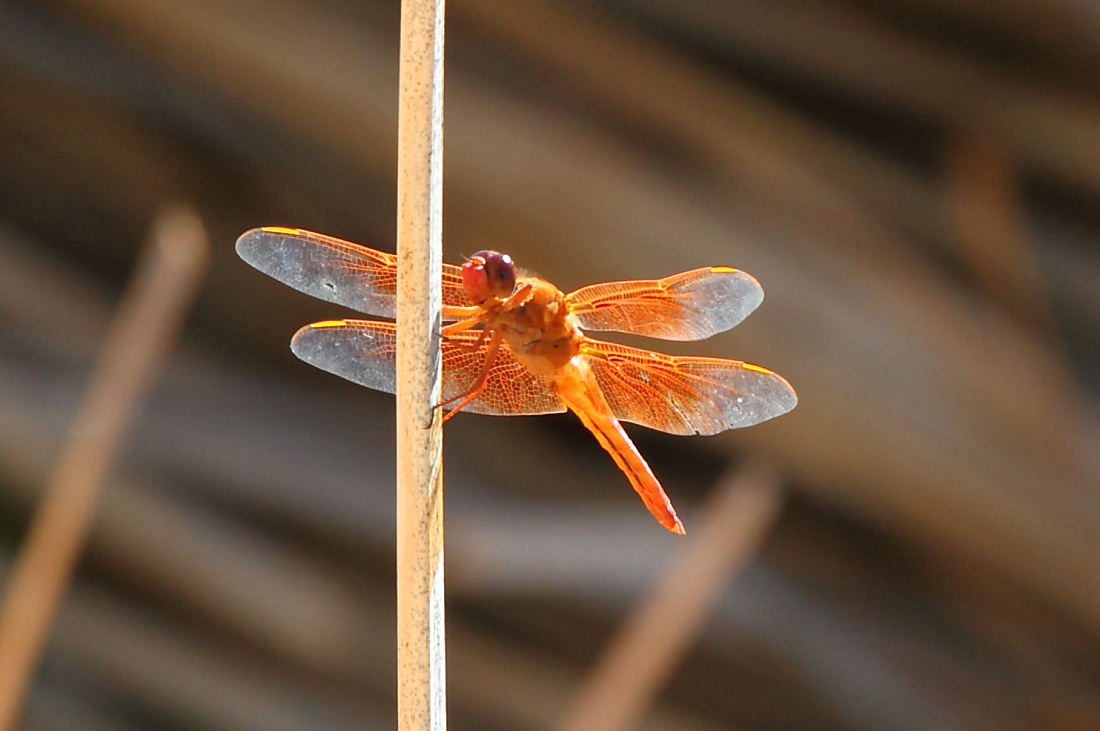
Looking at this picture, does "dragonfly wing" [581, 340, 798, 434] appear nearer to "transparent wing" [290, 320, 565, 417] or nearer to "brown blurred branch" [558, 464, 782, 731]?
"transparent wing" [290, 320, 565, 417]

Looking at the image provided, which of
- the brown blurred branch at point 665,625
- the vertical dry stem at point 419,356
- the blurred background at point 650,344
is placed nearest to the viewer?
the vertical dry stem at point 419,356

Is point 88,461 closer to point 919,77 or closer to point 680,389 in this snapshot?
point 680,389

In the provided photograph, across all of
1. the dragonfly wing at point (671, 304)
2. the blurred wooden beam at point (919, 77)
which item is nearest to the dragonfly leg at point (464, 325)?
the dragonfly wing at point (671, 304)

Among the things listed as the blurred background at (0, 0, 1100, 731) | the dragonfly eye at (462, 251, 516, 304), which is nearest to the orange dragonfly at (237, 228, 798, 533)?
→ the dragonfly eye at (462, 251, 516, 304)

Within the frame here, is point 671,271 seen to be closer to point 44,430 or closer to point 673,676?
point 673,676

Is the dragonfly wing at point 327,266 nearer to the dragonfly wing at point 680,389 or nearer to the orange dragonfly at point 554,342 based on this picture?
the orange dragonfly at point 554,342

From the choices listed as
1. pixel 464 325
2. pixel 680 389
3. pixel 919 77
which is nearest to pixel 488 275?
pixel 464 325

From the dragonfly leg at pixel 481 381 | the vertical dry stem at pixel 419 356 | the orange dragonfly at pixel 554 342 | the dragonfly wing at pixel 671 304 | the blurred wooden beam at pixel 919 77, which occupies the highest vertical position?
the blurred wooden beam at pixel 919 77
